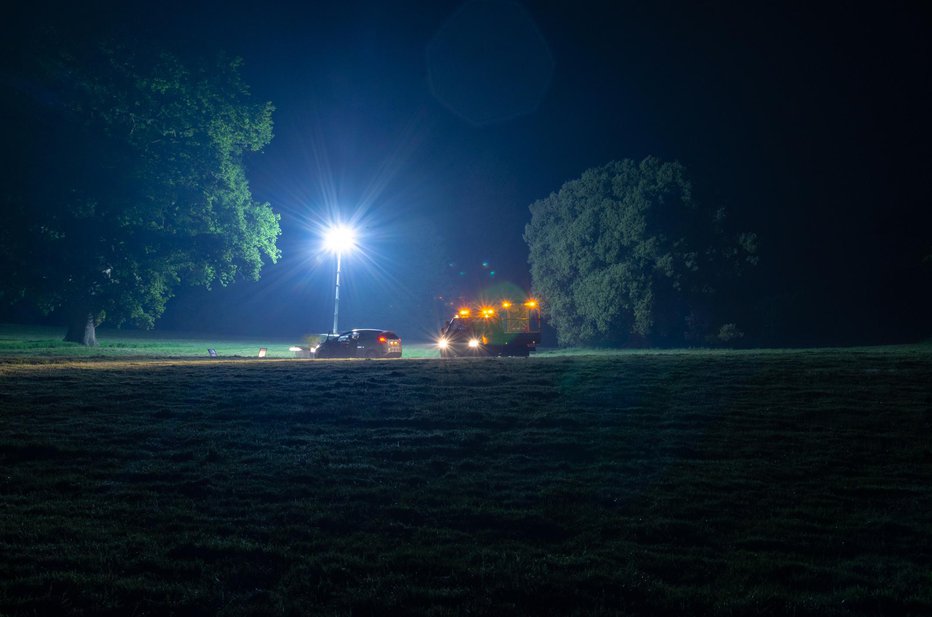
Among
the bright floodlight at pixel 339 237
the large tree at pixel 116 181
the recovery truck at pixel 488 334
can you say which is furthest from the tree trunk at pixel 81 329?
the recovery truck at pixel 488 334

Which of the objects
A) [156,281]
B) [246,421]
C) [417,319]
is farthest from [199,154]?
[417,319]

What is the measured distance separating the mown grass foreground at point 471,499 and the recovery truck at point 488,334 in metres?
18.6

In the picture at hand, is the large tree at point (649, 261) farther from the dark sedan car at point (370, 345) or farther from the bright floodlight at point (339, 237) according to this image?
the dark sedan car at point (370, 345)

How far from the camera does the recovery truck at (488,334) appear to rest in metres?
34.5

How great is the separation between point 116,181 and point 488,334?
17948 mm

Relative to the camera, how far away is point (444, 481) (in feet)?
30.5

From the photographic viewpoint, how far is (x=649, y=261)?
49656 mm

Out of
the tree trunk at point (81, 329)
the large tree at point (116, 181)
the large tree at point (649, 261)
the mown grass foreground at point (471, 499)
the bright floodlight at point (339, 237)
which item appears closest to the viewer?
the mown grass foreground at point (471, 499)

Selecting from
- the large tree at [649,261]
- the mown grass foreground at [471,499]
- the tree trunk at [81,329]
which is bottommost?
the mown grass foreground at [471,499]

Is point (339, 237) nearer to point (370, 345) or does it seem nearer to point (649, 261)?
point (370, 345)

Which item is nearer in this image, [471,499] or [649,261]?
[471,499]

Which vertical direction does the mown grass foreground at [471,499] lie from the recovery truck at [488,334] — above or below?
below

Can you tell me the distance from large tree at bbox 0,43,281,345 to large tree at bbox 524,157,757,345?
2504 cm

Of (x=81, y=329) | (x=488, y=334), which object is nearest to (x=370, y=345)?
(x=488, y=334)
